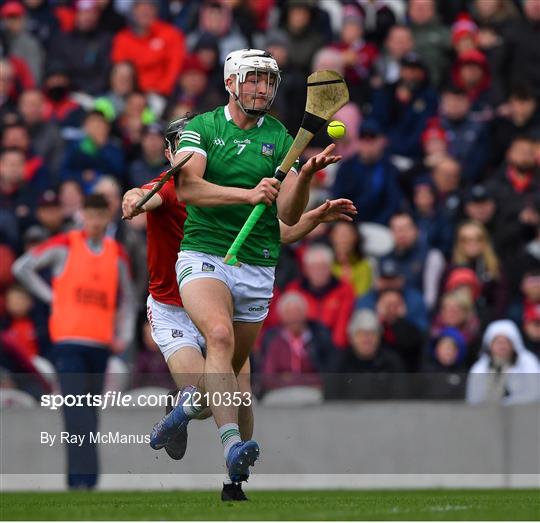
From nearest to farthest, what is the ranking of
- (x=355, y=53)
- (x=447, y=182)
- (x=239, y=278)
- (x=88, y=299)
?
(x=239, y=278) < (x=88, y=299) < (x=447, y=182) < (x=355, y=53)

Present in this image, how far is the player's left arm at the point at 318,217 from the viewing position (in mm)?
11320

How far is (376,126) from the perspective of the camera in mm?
19203

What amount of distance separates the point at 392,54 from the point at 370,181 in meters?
2.43

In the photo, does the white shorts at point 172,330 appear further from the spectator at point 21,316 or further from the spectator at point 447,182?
the spectator at point 447,182

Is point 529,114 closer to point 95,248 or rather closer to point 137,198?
point 95,248

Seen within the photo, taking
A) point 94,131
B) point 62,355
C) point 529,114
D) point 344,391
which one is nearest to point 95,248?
point 62,355

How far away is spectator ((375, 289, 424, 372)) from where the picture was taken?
17.0 metres

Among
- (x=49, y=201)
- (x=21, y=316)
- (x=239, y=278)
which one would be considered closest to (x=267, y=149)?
(x=239, y=278)

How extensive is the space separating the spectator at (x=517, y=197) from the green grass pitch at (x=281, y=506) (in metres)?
4.10

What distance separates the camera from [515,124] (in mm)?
18906

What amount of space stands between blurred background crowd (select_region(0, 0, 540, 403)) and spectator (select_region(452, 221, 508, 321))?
0.07ft

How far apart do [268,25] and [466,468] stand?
767 centimetres

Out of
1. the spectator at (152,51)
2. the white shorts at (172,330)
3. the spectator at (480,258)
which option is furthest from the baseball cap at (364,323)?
the spectator at (152,51)

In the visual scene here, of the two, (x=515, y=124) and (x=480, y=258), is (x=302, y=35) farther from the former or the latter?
A: (x=480, y=258)
